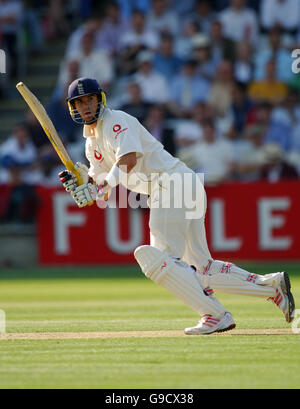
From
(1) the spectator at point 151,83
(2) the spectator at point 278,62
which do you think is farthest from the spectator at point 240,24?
(1) the spectator at point 151,83

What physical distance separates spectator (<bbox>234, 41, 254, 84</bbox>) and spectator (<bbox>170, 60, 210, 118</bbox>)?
522 mm

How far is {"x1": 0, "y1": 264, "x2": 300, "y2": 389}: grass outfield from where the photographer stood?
4.43m

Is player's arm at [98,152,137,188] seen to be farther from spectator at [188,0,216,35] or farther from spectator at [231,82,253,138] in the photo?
spectator at [188,0,216,35]

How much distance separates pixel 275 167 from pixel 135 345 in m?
7.08

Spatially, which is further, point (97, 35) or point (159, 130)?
point (97, 35)

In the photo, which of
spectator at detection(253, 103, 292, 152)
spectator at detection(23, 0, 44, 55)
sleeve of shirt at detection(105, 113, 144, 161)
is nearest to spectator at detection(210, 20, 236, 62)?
spectator at detection(253, 103, 292, 152)

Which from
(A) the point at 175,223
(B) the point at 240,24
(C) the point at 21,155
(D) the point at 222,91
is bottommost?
(A) the point at 175,223

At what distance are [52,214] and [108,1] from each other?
5.44 m

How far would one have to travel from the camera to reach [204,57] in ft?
44.8

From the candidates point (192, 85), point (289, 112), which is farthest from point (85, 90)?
point (192, 85)

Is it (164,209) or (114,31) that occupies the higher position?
(114,31)

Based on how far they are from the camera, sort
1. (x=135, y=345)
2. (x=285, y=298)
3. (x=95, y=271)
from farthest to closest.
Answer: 1. (x=95, y=271)
2. (x=285, y=298)
3. (x=135, y=345)

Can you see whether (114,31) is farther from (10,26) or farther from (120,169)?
(120,169)
